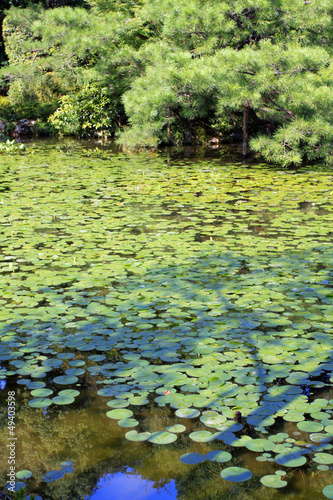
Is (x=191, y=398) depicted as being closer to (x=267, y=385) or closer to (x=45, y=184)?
(x=267, y=385)

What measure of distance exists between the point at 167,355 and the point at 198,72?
7219 millimetres

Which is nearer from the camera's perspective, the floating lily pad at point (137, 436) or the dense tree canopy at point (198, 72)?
the floating lily pad at point (137, 436)

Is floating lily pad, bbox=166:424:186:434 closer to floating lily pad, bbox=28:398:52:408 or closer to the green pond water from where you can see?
the green pond water

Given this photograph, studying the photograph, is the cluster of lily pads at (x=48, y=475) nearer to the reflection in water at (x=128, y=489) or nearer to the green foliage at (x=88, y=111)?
the reflection in water at (x=128, y=489)

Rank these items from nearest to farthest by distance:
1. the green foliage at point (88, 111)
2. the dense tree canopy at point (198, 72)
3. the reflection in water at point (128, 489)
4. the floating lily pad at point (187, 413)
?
the reflection in water at point (128, 489) < the floating lily pad at point (187, 413) < the dense tree canopy at point (198, 72) < the green foliage at point (88, 111)

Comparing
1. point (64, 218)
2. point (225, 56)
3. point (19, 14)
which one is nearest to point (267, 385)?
point (64, 218)

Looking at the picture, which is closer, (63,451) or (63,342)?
(63,451)

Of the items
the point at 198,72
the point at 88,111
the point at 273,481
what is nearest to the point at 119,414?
the point at 273,481

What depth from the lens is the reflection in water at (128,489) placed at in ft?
5.77

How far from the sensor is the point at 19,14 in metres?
15.1

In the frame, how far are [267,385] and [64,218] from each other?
11.5ft

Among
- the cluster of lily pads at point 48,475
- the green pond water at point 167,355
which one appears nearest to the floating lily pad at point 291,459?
the green pond water at point 167,355

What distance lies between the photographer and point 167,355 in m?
2.50

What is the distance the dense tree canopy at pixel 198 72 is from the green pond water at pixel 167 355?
142 inches
